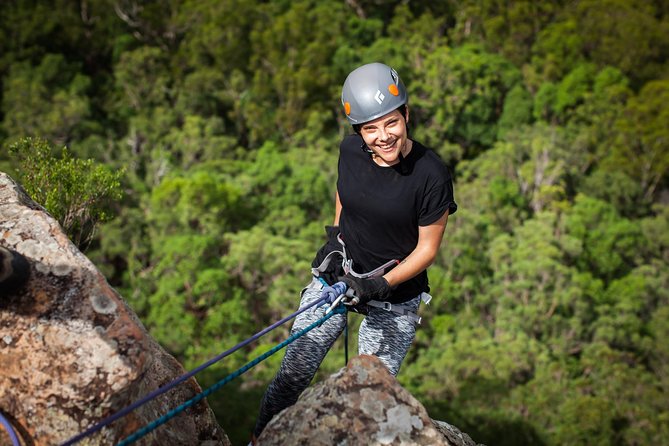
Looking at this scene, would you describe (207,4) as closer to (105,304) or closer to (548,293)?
(548,293)

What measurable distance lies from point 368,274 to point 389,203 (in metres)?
0.38

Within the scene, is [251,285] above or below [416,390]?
above

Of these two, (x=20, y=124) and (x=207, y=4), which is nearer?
(x=20, y=124)

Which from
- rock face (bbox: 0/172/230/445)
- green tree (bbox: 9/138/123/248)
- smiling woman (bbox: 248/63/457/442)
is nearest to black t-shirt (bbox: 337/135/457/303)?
smiling woman (bbox: 248/63/457/442)

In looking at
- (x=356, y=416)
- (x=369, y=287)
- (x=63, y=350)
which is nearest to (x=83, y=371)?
(x=63, y=350)

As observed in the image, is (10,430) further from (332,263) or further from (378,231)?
(378,231)

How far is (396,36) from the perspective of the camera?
36688 mm

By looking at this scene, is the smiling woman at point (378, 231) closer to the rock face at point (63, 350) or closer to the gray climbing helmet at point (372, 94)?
the gray climbing helmet at point (372, 94)

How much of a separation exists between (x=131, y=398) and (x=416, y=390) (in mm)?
16824

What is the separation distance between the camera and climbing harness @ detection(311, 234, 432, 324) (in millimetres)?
2996

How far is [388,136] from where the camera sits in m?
2.86

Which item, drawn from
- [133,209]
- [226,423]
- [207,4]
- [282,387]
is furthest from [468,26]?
[282,387]

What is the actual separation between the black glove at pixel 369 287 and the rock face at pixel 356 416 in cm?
31

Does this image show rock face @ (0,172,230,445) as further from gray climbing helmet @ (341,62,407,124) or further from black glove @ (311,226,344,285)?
gray climbing helmet @ (341,62,407,124)
